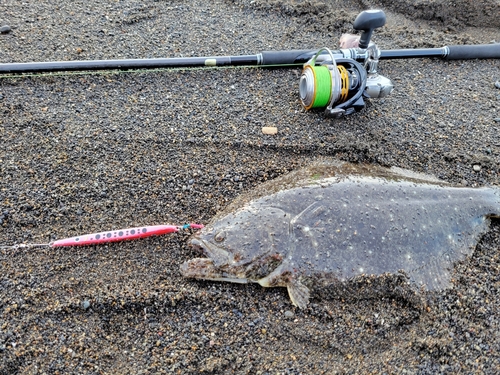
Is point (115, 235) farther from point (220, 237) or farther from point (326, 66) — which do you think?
point (326, 66)

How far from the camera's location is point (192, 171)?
148 inches

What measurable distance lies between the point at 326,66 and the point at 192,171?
67.6 inches

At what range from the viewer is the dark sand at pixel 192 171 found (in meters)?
2.84

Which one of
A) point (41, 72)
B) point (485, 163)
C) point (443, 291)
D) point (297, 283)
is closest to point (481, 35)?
point (485, 163)

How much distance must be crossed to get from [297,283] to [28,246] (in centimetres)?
212

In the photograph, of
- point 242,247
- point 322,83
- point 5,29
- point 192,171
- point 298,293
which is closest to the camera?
point 298,293

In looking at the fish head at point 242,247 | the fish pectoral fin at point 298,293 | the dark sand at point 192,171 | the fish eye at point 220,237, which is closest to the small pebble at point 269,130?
the dark sand at point 192,171

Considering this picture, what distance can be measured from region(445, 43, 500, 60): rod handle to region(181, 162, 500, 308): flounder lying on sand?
2505mm

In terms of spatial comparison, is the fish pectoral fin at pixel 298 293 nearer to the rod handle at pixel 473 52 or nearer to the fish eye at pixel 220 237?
the fish eye at pixel 220 237

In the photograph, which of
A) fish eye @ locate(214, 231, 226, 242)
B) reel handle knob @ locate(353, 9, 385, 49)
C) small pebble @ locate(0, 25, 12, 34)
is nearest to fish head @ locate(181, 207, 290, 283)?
fish eye @ locate(214, 231, 226, 242)

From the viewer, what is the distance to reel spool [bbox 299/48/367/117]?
4016mm

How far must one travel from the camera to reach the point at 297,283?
3.15 metres

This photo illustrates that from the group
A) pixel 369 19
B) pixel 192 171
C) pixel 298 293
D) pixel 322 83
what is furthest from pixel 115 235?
pixel 369 19

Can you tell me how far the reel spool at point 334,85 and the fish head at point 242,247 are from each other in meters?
1.43
